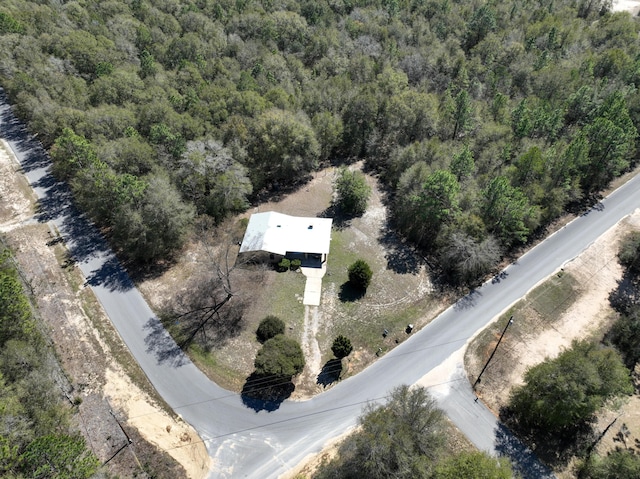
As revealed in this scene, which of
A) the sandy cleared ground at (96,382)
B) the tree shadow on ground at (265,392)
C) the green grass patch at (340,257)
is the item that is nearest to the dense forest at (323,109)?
the sandy cleared ground at (96,382)

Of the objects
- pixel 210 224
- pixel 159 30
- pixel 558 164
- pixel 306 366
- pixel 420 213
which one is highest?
pixel 159 30

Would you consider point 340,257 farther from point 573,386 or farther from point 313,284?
point 573,386

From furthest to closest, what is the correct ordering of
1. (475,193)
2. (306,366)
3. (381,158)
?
1. (381,158)
2. (475,193)
3. (306,366)

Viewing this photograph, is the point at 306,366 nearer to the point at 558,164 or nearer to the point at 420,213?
the point at 420,213

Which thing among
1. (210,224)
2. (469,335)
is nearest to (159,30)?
(210,224)

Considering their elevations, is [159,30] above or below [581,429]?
above

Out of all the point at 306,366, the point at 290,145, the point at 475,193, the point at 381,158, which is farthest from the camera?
the point at 381,158
